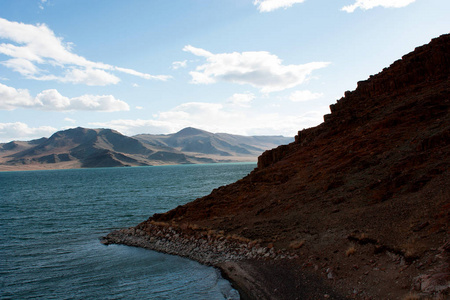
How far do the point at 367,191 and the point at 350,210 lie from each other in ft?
9.30

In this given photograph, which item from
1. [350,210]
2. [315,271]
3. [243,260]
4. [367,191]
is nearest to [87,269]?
[243,260]

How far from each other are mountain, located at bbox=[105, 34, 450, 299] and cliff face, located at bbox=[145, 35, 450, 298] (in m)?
0.10

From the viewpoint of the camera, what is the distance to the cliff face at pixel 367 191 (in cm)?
1598

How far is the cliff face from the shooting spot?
52.4 ft

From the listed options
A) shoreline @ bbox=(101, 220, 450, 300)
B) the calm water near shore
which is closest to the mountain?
shoreline @ bbox=(101, 220, 450, 300)

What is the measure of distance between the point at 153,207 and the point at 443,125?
1676 inches

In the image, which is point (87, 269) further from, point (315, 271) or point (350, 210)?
point (350, 210)

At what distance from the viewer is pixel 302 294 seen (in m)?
15.4

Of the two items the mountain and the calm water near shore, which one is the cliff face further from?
the calm water near shore

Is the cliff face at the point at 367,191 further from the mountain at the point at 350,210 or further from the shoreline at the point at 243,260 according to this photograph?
the shoreline at the point at 243,260

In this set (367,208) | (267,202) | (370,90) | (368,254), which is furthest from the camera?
(370,90)

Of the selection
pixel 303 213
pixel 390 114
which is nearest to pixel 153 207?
pixel 303 213

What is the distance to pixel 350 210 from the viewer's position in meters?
23.2

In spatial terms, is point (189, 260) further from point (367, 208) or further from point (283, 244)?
point (367, 208)
